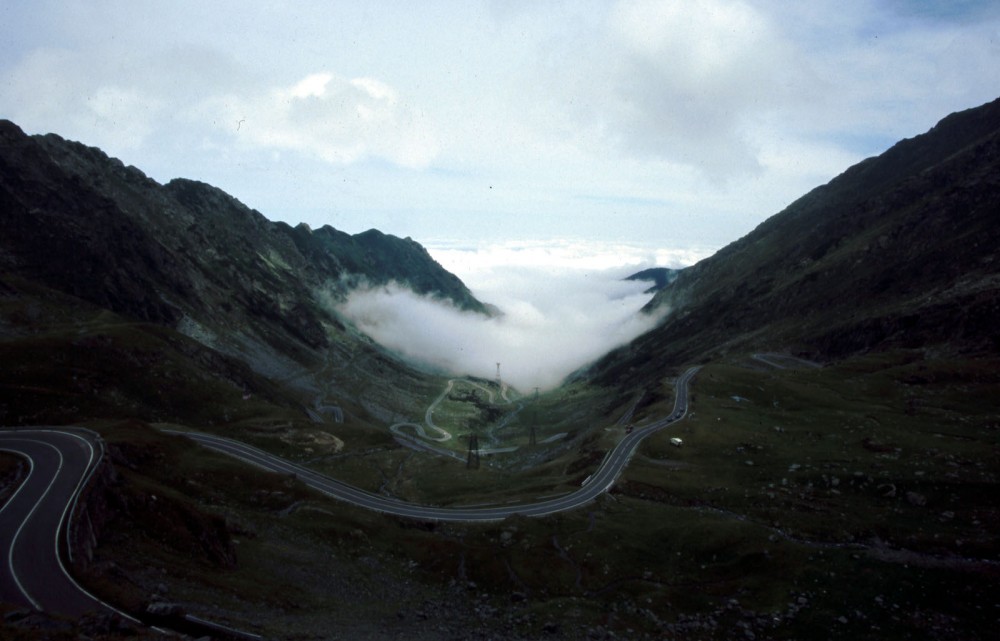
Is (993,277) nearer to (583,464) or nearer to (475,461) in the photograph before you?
(583,464)

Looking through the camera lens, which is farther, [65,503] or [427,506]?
[427,506]

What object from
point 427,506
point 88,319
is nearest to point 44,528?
point 427,506

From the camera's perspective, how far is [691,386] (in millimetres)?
136625

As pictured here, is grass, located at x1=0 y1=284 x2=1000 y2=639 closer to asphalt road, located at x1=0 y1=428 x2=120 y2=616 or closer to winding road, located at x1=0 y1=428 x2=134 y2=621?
winding road, located at x1=0 y1=428 x2=134 y2=621

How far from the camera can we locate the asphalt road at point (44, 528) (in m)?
34.4

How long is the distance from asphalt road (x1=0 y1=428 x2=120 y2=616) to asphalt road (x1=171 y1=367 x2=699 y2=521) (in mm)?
26096

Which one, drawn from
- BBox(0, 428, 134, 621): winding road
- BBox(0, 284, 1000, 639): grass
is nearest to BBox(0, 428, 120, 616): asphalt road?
BBox(0, 428, 134, 621): winding road

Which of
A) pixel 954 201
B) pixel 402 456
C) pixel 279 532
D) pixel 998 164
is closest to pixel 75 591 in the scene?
pixel 279 532

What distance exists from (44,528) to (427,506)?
48043 millimetres

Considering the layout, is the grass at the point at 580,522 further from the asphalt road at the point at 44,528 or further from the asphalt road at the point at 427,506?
the asphalt road at the point at 427,506

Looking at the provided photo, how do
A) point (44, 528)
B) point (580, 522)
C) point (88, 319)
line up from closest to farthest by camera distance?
point (44, 528), point (580, 522), point (88, 319)

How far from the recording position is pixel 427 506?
270 feet

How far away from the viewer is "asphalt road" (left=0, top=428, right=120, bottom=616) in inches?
1353

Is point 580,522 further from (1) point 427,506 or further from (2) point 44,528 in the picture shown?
(2) point 44,528
